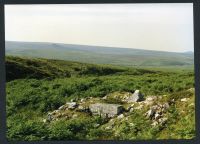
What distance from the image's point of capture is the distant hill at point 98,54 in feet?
20.5

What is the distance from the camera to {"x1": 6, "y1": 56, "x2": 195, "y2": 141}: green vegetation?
621 cm

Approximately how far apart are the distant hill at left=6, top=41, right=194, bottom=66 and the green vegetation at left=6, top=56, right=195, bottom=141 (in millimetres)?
76

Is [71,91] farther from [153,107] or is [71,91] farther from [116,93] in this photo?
[153,107]

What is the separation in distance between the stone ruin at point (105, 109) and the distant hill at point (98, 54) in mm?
538

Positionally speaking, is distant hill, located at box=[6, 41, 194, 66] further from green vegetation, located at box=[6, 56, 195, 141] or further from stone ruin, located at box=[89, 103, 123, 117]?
stone ruin, located at box=[89, 103, 123, 117]

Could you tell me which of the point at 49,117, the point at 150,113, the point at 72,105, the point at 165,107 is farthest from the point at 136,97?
the point at 49,117

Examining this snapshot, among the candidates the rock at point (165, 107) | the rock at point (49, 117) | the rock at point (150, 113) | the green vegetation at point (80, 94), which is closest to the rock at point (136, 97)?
the green vegetation at point (80, 94)

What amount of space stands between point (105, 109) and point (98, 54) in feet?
2.24

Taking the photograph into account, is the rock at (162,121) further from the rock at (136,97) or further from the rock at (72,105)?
the rock at (72,105)

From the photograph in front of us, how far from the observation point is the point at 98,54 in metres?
6.35

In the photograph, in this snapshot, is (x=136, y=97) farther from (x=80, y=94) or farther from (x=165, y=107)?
(x=80, y=94)

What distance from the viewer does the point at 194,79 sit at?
632 centimetres

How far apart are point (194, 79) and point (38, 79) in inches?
75.4

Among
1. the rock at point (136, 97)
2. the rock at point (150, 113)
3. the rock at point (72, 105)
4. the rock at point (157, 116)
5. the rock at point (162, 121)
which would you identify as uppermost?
the rock at point (136, 97)
